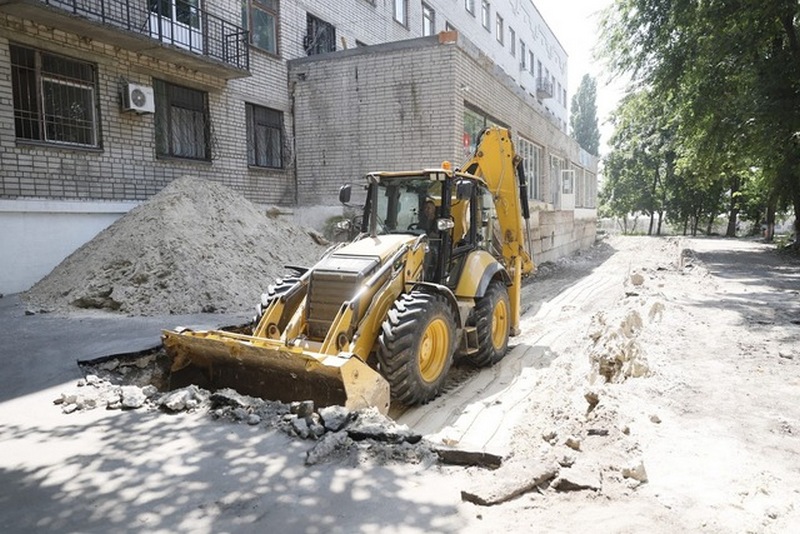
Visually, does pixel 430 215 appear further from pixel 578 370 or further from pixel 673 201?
pixel 673 201

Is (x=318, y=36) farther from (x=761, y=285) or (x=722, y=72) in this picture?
(x=761, y=285)

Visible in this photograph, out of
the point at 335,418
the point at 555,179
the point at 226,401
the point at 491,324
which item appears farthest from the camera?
the point at 555,179

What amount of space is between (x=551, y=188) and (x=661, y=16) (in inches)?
279

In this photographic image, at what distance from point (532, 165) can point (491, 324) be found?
13122 millimetres

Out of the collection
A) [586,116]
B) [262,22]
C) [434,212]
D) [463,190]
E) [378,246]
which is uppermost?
[586,116]

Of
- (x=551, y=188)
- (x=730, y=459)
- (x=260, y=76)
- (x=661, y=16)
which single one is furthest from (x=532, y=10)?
(x=730, y=459)

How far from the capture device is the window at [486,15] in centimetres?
2777

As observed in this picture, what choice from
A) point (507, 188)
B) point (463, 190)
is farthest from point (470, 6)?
point (463, 190)

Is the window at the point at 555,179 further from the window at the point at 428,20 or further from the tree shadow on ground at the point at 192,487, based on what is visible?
the tree shadow on ground at the point at 192,487

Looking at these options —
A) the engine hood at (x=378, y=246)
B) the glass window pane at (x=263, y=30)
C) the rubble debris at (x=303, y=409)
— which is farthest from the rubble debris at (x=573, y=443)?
the glass window pane at (x=263, y=30)

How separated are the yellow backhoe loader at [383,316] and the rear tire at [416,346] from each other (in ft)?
0.04

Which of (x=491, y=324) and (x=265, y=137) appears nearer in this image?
(x=491, y=324)

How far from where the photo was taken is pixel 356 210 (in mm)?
13469

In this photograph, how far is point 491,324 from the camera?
6.97 meters
